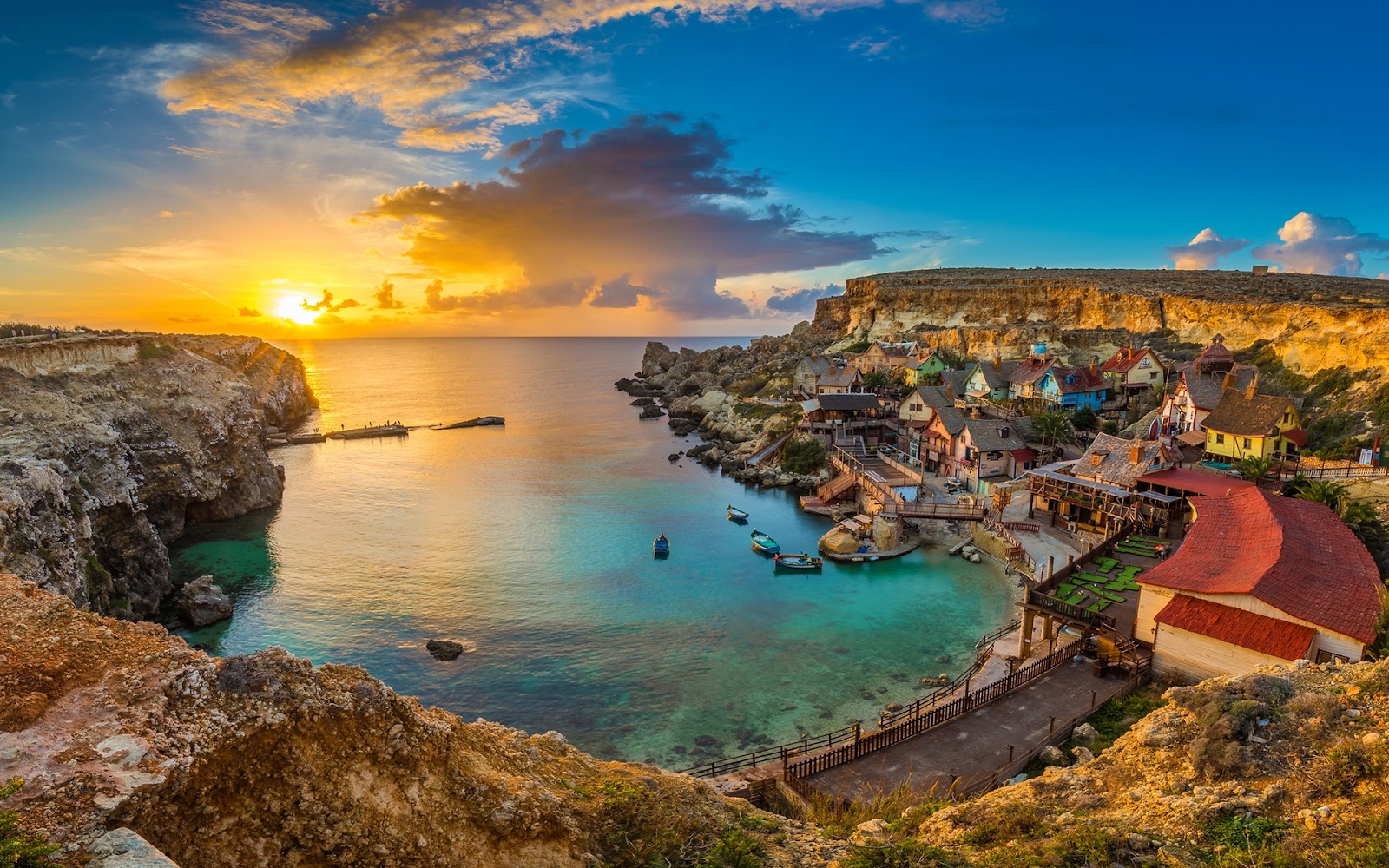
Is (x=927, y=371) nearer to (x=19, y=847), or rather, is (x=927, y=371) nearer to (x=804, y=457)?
(x=804, y=457)

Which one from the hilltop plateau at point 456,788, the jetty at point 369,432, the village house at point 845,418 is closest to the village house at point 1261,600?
the hilltop plateau at point 456,788

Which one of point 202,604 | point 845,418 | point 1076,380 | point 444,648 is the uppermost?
point 1076,380

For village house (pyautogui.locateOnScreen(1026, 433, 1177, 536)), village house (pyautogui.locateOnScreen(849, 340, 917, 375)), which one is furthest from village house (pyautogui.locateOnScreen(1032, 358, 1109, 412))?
village house (pyautogui.locateOnScreen(849, 340, 917, 375))

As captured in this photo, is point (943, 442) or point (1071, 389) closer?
point (943, 442)

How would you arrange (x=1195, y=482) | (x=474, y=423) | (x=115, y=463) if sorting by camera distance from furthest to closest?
(x=474, y=423) → (x=1195, y=482) → (x=115, y=463)

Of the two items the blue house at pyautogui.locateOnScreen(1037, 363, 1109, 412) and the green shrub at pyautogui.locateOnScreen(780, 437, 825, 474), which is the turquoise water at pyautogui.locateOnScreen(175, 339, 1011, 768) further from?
the blue house at pyautogui.locateOnScreen(1037, 363, 1109, 412)

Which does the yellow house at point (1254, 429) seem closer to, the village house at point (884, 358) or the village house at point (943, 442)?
the village house at point (943, 442)

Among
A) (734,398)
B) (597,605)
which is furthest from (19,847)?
(734,398)

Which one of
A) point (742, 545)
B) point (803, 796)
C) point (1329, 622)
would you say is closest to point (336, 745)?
point (803, 796)

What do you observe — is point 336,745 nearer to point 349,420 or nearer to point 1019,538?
point 1019,538
